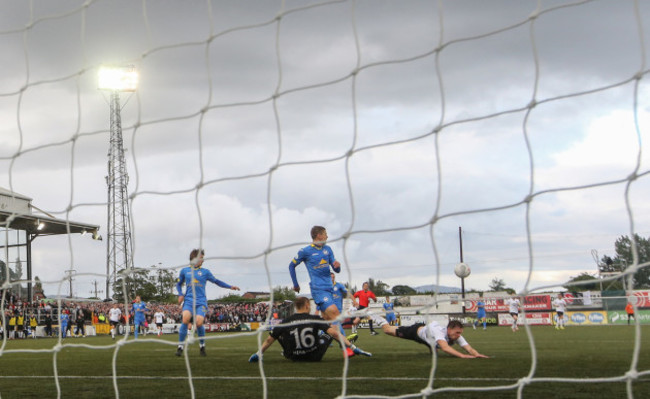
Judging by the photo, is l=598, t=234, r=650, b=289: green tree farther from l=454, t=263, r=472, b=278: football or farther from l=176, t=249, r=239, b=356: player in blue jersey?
l=454, t=263, r=472, b=278: football

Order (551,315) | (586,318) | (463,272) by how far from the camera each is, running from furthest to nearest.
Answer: (551,315)
(586,318)
(463,272)

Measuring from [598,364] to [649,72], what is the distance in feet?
17.8

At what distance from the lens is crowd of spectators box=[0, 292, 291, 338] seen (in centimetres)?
2988

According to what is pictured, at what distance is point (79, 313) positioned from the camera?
30328mm

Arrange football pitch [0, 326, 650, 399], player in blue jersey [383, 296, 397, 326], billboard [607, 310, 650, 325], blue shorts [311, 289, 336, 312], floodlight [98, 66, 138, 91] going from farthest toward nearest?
billboard [607, 310, 650, 325] → blue shorts [311, 289, 336, 312] → floodlight [98, 66, 138, 91] → football pitch [0, 326, 650, 399] → player in blue jersey [383, 296, 397, 326]

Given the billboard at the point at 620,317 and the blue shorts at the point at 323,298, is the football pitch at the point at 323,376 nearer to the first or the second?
the blue shorts at the point at 323,298

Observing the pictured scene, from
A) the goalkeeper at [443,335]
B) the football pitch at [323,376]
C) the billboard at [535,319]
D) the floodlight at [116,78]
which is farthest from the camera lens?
the billboard at [535,319]

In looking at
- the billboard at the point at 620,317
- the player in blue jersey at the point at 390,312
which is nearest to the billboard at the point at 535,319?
the billboard at the point at 620,317

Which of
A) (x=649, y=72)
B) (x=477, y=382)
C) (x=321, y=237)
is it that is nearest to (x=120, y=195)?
(x=321, y=237)

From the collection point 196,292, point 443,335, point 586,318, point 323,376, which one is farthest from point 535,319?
point 323,376

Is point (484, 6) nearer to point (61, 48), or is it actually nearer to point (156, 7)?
point (156, 7)

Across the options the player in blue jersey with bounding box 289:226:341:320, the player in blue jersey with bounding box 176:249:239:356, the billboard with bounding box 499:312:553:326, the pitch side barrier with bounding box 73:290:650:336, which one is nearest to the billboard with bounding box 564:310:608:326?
the pitch side barrier with bounding box 73:290:650:336

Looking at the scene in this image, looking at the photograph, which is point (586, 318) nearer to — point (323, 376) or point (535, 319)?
point (535, 319)

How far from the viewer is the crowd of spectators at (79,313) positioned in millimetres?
29875
